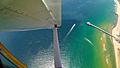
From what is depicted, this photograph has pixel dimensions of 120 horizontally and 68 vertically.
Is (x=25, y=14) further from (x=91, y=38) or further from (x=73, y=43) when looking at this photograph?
(x=91, y=38)

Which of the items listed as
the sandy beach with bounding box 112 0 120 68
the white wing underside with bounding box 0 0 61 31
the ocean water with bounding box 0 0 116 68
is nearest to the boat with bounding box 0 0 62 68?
the white wing underside with bounding box 0 0 61 31

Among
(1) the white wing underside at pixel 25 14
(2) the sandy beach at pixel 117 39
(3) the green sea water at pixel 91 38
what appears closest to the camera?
(1) the white wing underside at pixel 25 14

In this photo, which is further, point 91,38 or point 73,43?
point 91,38

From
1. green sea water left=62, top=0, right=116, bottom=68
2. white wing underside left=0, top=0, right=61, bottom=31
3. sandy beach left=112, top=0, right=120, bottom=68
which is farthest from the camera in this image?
sandy beach left=112, top=0, right=120, bottom=68

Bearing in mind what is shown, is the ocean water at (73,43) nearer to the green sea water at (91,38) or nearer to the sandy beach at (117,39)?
the green sea water at (91,38)

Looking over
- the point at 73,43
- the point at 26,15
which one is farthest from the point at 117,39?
the point at 26,15

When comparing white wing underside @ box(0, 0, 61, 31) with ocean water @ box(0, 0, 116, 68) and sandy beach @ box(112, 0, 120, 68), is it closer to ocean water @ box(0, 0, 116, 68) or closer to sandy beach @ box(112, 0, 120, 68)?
ocean water @ box(0, 0, 116, 68)

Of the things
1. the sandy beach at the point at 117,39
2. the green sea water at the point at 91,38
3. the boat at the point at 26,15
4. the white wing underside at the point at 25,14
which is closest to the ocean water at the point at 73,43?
the green sea water at the point at 91,38

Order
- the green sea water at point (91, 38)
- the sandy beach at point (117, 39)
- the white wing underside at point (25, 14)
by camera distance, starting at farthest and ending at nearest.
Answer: the sandy beach at point (117, 39) < the green sea water at point (91, 38) < the white wing underside at point (25, 14)
